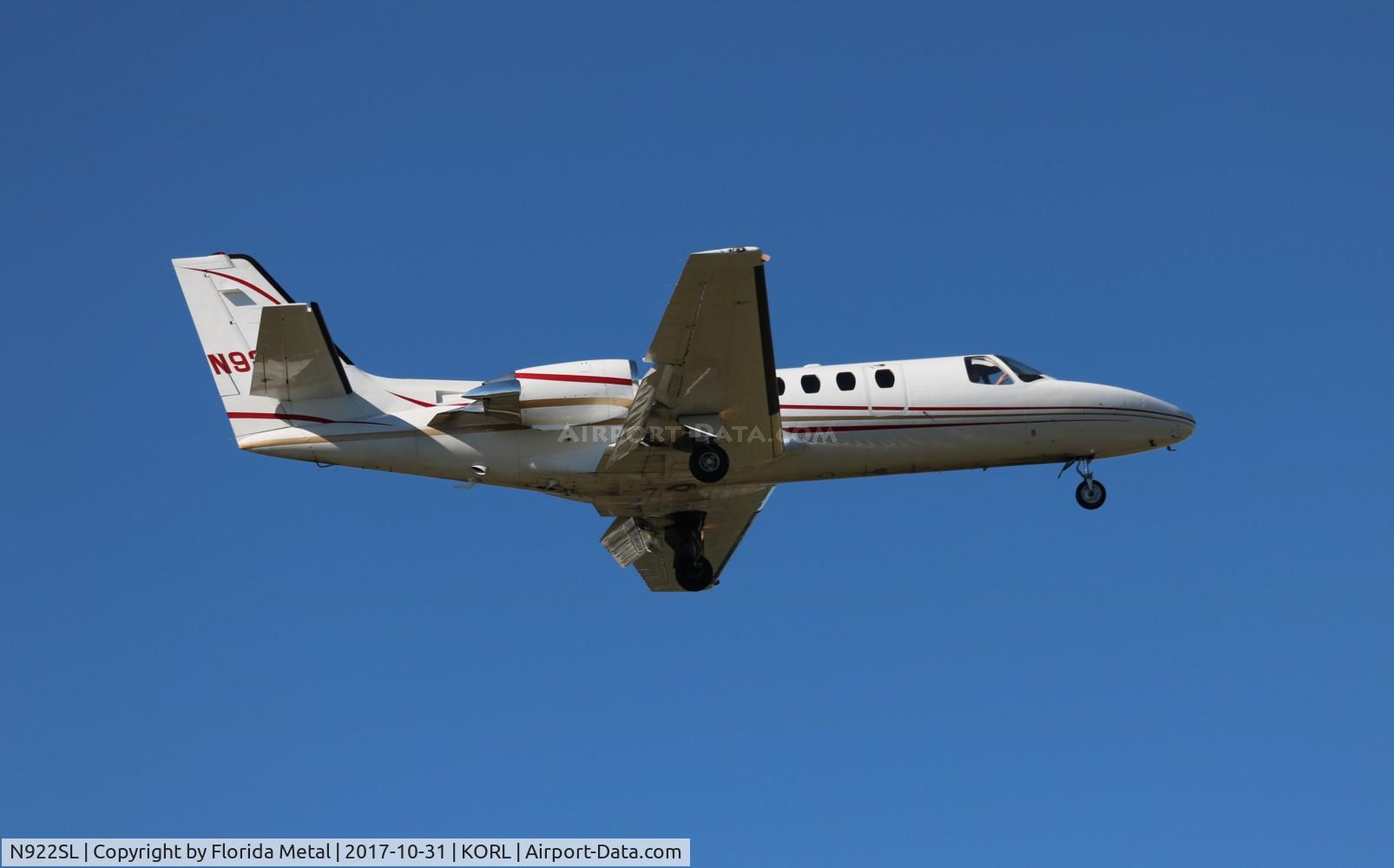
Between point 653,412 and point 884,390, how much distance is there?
4.12 m

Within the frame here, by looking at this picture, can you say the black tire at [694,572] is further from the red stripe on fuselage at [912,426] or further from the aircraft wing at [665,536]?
the red stripe on fuselage at [912,426]

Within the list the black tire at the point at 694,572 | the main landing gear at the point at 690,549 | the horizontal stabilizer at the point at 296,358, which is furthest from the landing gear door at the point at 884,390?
the horizontal stabilizer at the point at 296,358

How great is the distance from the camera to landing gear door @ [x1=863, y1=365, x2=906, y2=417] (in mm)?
22953

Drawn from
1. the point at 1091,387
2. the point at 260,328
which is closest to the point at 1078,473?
the point at 1091,387

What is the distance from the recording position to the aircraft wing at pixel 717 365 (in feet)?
62.6

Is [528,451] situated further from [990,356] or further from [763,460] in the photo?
[990,356]

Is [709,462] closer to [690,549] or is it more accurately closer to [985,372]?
[690,549]

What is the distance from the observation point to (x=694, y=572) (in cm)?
2545

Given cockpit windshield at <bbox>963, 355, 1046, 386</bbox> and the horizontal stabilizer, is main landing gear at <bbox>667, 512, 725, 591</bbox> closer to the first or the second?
cockpit windshield at <bbox>963, 355, 1046, 386</bbox>

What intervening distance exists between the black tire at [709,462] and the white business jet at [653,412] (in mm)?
30

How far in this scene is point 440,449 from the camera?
22.1 m

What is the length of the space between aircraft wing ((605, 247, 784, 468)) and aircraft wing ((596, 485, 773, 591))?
8.78ft

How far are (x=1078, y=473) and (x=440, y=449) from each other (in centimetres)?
1095

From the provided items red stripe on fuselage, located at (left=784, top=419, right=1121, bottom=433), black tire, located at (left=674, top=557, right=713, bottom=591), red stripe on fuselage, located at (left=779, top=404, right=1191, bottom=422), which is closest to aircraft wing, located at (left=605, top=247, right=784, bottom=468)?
red stripe on fuselage, located at (left=784, top=419, right=1121, bottom=433)
